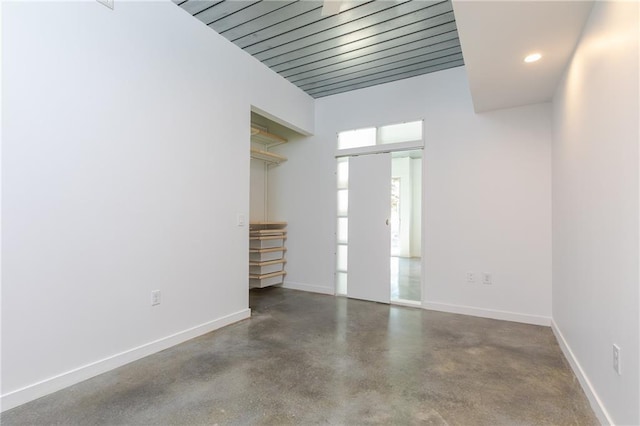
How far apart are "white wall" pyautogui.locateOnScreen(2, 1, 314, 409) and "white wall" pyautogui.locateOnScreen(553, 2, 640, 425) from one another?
2.82 metres

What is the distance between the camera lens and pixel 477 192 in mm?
3443

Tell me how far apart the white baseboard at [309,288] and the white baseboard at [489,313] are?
1.30 m

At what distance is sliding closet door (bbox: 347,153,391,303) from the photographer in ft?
13.0

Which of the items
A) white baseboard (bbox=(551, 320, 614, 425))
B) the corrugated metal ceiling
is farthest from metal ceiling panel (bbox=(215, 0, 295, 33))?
white baseboard (bbox=(551, 320, 614, 425))

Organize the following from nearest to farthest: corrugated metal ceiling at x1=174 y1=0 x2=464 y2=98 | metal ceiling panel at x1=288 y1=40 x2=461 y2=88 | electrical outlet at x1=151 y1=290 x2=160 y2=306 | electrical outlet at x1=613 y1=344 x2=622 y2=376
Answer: electrical outlet at x1=613 y1=344 x2=622 y2=376, electrical outlet at x1=151 y1=290 x2=160 y2=306, corrugated metal ceiling at x1=174 y1=0 x2=464 y2=98, metal ceiling panel at x1=288 y1=40 x2=461 y2=88

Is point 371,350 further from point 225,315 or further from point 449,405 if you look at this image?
point 225,315

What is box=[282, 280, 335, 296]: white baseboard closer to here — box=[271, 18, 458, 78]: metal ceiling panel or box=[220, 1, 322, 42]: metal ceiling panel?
box=[271, 18, 458, 78]: metal ceiling panel

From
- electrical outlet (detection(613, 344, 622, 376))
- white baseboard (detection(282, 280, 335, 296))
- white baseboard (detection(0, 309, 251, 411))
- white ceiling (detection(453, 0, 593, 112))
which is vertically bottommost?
white baseboard (detection(282, 280, 335, 296))

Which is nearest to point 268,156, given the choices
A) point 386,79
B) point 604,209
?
point 386,79

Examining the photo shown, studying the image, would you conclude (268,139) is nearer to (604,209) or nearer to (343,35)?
(343,35)

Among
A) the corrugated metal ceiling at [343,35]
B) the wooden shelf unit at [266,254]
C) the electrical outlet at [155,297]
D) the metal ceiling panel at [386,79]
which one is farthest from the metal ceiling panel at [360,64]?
the electrical outlet at [155,297]

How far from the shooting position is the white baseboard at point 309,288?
4.37 meters

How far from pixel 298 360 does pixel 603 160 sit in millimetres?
2247

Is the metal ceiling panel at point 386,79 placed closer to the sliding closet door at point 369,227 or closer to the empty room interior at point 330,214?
the empty room interior at point 330,214
